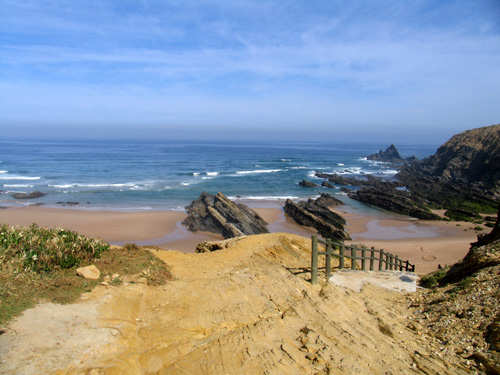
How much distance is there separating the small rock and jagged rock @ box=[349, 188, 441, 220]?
29816 millimetres

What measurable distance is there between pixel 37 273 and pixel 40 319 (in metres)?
1.85

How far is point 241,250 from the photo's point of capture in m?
10.9

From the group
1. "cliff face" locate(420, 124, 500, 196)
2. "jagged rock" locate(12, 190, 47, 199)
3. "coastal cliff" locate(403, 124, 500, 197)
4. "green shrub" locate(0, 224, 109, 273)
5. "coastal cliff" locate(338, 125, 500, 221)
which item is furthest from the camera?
"cliff face" locate(420, 124, 500, 196)

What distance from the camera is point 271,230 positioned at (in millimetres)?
25141

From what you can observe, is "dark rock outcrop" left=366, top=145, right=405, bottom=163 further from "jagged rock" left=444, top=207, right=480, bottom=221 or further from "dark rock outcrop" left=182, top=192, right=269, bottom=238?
"dark rock outcrop" left=182, top=192, right=269, bottom=238

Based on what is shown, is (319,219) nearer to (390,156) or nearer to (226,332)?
(226,332)

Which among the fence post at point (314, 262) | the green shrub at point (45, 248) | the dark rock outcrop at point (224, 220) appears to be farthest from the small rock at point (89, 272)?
the dark rock outcrop at point (224, 220)

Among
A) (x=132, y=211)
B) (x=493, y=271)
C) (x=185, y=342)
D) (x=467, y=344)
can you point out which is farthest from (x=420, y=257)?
(x=132, y=211)

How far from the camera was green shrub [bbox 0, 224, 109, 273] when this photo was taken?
23.5ft

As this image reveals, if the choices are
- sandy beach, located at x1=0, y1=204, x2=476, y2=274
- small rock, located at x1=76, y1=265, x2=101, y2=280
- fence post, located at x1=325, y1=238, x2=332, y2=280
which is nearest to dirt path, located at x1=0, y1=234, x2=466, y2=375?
small rock, located at x1=76, y1=265, x2=101, y2=280

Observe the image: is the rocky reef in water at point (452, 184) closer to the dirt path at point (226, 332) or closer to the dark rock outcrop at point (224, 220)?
the dark rock outcrop at point (224, 220)

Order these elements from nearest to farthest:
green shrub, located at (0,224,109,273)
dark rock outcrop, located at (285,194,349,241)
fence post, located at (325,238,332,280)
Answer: green shrub, located at (0,224,109,273)
fence post, located at (325,238,332,280)
dark rock outcrop, located at (285,194,349,241)

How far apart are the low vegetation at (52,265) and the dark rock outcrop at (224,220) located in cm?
1505

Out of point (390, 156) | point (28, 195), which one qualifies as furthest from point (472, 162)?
point (28, 195)
